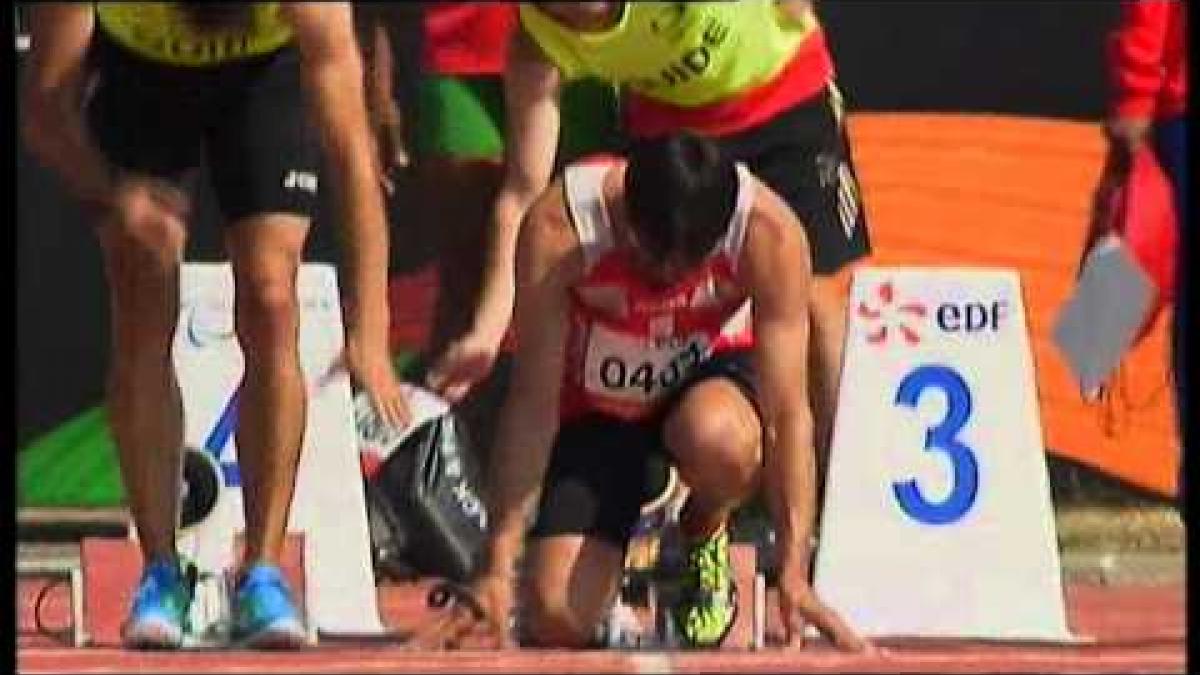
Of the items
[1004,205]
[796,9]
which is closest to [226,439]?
[796,9]

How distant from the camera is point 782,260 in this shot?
645cm

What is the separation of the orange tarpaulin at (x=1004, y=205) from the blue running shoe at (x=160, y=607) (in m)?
Result: 1.39

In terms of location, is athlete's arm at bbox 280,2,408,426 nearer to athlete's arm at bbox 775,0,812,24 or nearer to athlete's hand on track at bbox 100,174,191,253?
athlete's hand on track at bbox 100,174,191,253

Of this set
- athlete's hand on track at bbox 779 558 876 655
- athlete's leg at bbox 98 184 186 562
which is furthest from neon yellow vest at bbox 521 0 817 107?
athlete's hand on track at bbox 779 558 876 655

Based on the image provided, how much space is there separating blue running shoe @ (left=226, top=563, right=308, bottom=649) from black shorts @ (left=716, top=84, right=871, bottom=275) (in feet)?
3.71

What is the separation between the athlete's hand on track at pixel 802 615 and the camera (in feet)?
21.3

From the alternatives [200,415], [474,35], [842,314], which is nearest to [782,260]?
[842,314]

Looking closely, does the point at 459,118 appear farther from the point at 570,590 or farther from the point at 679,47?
the point at 570,590

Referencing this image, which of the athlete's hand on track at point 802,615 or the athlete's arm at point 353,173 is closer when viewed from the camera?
the athlete's arm at point 353,173

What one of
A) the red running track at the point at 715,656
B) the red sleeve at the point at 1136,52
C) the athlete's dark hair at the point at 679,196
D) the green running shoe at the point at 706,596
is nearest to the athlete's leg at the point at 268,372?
the red running track at the point at 715,656

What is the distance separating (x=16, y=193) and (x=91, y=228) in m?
0.14

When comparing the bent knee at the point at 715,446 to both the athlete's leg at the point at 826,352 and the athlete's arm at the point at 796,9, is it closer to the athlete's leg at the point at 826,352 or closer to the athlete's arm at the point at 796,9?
the athlete's leg at the point at 826,352

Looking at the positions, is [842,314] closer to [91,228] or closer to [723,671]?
[723,671]

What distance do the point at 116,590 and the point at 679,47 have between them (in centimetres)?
141
